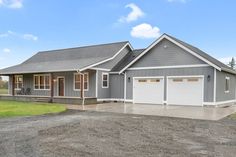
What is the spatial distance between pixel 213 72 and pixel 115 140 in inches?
480

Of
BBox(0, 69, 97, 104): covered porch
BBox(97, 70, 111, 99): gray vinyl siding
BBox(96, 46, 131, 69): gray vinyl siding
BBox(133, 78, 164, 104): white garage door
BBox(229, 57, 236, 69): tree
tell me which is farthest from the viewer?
BBox(229, 57, 236, 69): tree

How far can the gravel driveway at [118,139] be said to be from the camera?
6.02 meters

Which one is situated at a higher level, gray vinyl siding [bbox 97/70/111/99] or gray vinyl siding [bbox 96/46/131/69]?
gray vinyl siding [bbox 96/46/131/69]

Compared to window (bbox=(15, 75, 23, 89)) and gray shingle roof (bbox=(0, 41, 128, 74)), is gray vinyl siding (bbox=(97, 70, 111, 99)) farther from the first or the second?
window (bbox=(15, 75, 23, 89))

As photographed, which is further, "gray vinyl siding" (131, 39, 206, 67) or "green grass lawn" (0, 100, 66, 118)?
"gray vinyl siding" (131, 39, 206, 67)

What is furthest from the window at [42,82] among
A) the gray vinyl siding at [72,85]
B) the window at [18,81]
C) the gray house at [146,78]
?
the window at [18,81]

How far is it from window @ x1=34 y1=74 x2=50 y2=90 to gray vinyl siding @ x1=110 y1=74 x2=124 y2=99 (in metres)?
6.85

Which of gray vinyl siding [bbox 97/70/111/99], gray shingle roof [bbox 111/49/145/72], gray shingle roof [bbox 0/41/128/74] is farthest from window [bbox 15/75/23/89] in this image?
gray shingle roof [bbox 111/49/145/72]

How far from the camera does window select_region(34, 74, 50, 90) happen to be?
25188 millimetres

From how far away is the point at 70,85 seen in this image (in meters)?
23.7

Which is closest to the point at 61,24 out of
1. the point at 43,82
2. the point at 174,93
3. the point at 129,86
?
the point at 43,82

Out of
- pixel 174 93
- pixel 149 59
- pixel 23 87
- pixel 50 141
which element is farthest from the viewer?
pixel 23 87

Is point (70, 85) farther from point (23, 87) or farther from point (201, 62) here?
point (201, 62)

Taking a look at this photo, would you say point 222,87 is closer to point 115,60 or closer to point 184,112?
point 184,112
